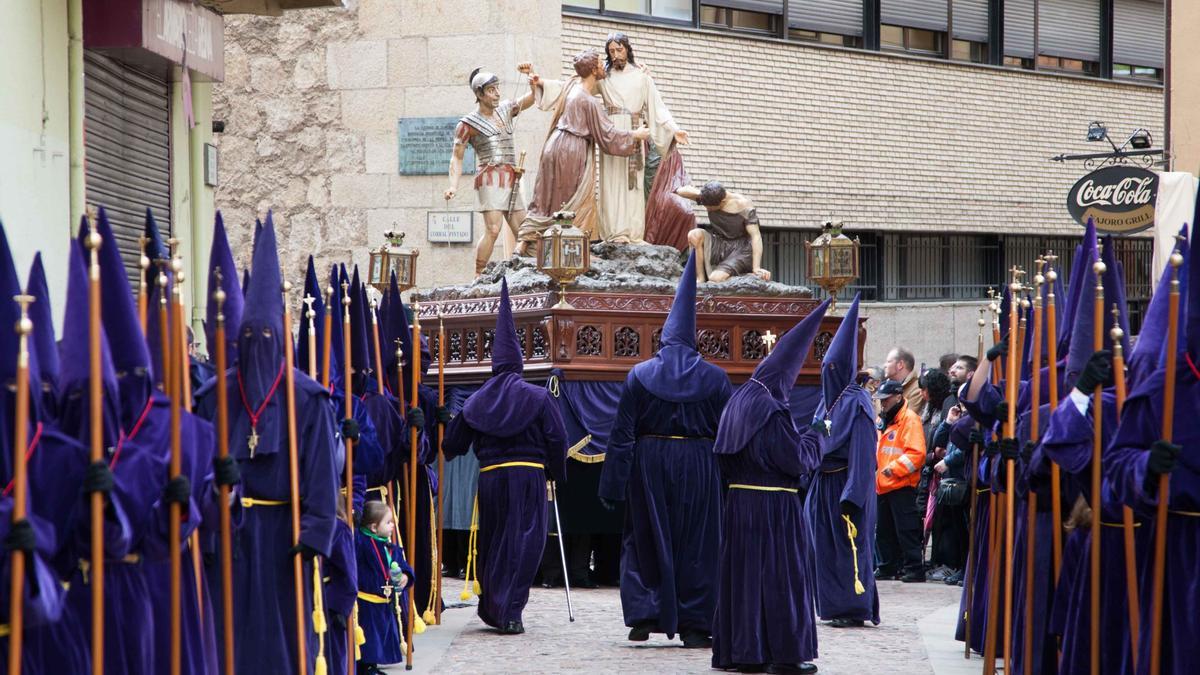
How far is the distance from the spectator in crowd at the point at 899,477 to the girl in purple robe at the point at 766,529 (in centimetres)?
393

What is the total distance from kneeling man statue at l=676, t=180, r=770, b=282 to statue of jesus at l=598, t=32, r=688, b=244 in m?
0.49

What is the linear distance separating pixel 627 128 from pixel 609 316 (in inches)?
103

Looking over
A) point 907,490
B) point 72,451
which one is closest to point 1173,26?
point 907,490

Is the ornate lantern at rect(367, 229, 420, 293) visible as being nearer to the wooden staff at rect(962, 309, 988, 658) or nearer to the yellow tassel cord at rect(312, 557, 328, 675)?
the wooden staff at rect(962, 309, 988, 658)

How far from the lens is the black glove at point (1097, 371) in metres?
7.50

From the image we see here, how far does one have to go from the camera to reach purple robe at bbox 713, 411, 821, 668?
10.1 metres

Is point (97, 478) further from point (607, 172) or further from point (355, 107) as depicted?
point (355, 107)

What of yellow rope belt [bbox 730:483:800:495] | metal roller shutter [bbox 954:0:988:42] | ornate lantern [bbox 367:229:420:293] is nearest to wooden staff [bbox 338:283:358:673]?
yellow rope belt [bbox 730:483:800:495]

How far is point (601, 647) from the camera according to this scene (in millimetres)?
11336

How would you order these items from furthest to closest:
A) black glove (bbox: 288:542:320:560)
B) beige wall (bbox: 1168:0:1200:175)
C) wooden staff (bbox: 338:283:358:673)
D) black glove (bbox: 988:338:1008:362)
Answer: beige wall (bbox: 1168:0:1200:175) < black glove (bbox: 988:338:1008:362) < wooden staff (bbox: 338:283:358:673) < black glove (bbox: 288:542:320:560)

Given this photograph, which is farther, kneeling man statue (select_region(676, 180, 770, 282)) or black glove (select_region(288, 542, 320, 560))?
kneeling man statue (select_region(676, 180, 770, 282))

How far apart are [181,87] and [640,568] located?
5538mm

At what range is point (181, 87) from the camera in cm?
1393

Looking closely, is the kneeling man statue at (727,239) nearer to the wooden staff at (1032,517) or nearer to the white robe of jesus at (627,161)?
the white robe of jesus at (627,161)
